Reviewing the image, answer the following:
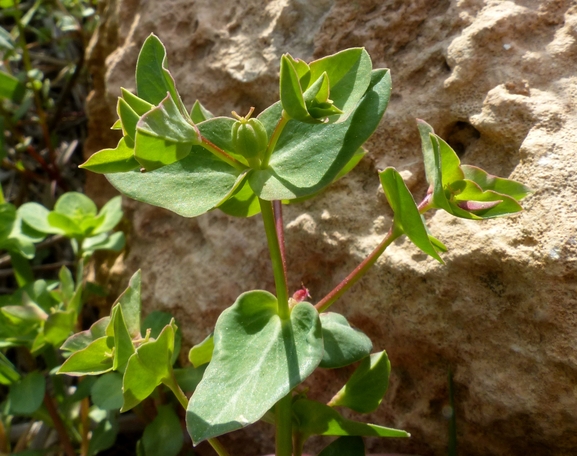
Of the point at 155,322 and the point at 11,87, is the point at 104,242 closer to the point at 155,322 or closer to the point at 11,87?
the point at 155,322

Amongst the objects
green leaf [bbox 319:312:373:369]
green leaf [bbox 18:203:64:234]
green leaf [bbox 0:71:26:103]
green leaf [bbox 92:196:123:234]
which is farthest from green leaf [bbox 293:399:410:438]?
green leaf [bbox 0:71:26:103]

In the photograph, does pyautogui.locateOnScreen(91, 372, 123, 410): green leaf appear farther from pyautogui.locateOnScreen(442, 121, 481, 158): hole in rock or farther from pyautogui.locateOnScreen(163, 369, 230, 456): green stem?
pyautogui.locateOnScreen(442, 121, 481, 158): hole in rock

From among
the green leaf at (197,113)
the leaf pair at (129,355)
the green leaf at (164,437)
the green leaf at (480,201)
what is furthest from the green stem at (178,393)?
the green leaf at (480,201)

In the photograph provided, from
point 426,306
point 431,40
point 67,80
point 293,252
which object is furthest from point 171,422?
point 67,80

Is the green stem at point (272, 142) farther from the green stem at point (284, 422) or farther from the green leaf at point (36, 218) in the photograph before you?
the green leaf at point (36, 218)

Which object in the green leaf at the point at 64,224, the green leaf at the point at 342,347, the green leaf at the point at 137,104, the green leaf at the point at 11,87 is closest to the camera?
the green leaf at the point at 137,104

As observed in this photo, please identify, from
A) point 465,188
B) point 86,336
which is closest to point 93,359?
point 86,336
